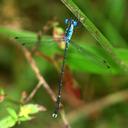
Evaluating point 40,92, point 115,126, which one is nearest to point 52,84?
point 40,92

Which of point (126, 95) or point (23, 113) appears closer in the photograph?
point (23, 113)

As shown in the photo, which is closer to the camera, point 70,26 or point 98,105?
point 70,26

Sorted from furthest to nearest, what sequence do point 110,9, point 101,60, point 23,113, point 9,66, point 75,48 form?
1. point 9,66
2. point 110,9
3. point 75,48
4. point 101,60
5. point 23,113

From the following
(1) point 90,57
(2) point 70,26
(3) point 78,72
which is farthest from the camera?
(3) point 78,72

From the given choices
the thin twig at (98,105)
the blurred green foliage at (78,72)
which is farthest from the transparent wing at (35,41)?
the thin twig at (98,105)

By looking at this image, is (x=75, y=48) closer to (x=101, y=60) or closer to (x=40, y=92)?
(x=101, y=60)

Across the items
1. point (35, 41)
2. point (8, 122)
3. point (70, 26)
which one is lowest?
point (8, 122)

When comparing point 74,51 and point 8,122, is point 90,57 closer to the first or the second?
point 74,51

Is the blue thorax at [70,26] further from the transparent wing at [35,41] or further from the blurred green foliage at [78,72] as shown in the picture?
the blurred green foliage at [78,72]

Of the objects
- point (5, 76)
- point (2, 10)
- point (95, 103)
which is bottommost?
point (95, 103)

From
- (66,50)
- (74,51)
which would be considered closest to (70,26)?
(66,50)
